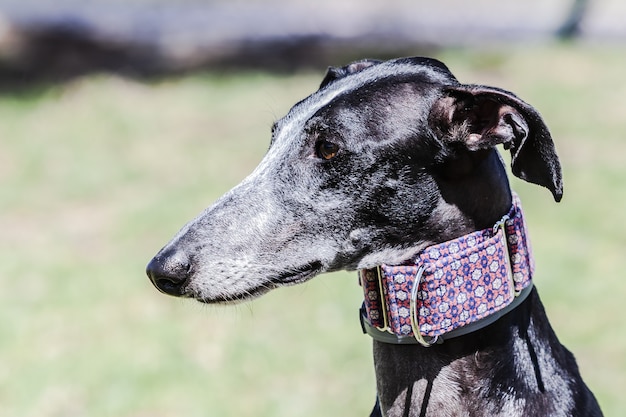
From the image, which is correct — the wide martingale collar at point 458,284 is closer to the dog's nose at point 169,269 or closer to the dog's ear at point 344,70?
the dog's nose at point 169,269

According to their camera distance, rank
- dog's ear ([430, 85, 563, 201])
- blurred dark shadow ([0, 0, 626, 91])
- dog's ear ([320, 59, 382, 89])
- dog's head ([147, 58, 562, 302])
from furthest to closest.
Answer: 1. blurred dark shadow ([0, 0, 626, 91])
2. dog's ear ([320, 59, 382, 89])
3. dog's head ([147, 58, 562, 302])
4. dog's ear ([430, 85, 563, 201])

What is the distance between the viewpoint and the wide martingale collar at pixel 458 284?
107 inches

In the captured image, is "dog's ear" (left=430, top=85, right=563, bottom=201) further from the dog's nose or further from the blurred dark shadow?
the blurred dark shadow

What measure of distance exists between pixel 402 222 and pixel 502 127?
0.43 meters

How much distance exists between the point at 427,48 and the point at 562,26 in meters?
2.83

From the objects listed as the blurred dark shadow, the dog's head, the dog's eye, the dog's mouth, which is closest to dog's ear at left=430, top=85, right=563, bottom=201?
the dog's head

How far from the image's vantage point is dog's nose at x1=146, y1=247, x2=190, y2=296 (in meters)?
2.69

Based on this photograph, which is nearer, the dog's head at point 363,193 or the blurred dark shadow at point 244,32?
the dog's head at point 363,193

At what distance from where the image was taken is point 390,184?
9.18 feet

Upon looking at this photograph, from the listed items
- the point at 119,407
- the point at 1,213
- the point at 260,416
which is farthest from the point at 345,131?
the point at 1,213

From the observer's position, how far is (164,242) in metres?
7.88

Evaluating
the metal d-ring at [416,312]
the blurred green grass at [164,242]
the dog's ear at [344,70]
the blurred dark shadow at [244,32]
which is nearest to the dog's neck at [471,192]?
the metal d-ring at [416,312]

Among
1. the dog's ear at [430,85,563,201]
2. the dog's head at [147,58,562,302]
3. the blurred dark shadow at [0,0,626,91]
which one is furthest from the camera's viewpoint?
the blurred dark shadow at [0,0,626,91]

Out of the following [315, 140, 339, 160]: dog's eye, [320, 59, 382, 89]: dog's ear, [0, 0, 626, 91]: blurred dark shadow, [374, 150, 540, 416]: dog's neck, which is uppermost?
[0, 0, 626, 91]: blurred dark shadow
